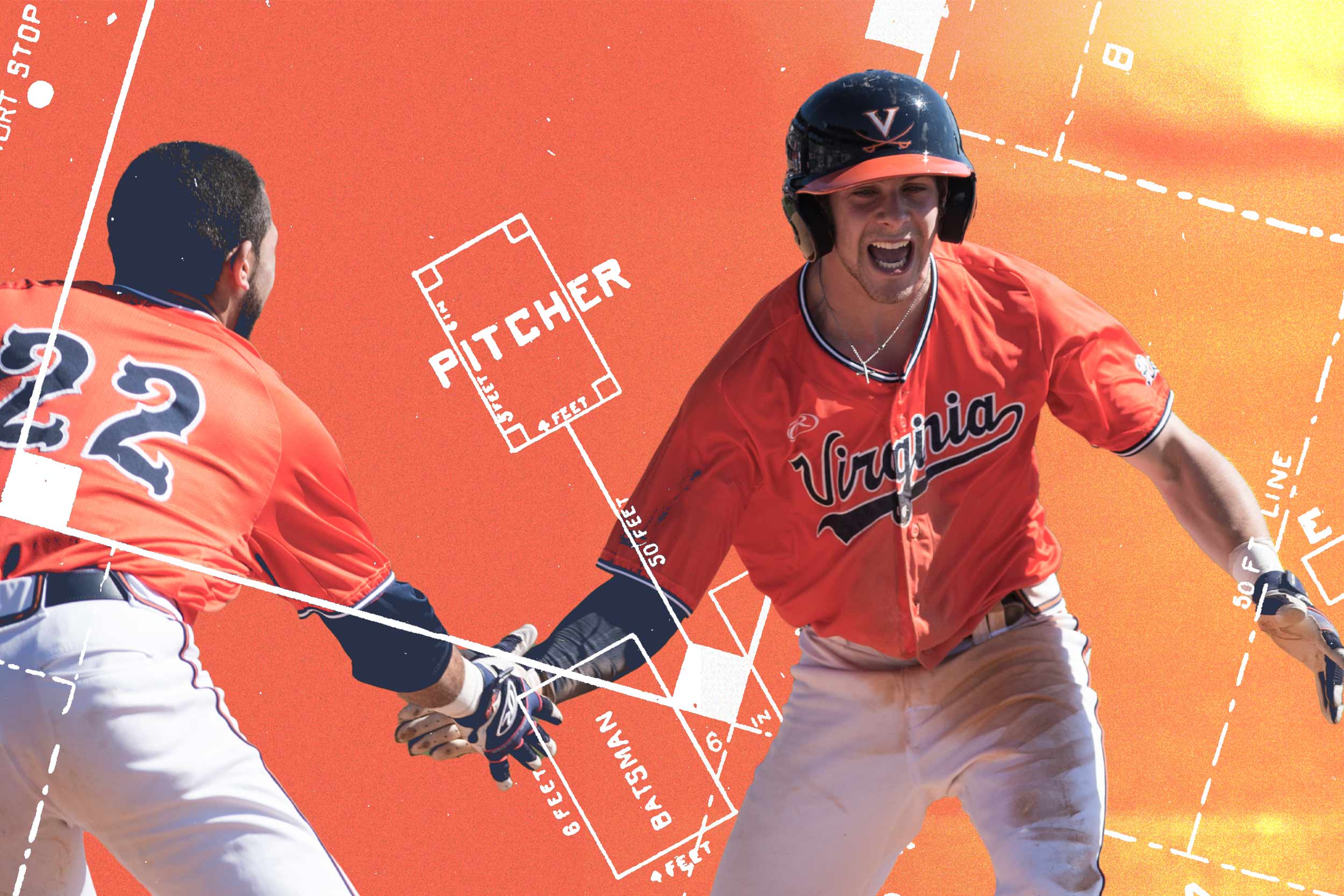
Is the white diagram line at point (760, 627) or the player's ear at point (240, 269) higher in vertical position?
the player's ear at point (240, 269)

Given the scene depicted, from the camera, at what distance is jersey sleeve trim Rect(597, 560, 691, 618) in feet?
10.9

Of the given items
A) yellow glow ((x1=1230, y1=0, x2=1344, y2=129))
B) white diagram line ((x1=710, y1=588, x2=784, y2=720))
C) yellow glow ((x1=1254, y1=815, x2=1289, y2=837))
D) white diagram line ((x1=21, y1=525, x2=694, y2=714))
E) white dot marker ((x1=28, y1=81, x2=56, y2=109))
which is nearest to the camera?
white diagram line ((x1=21, y1=525, x2=694, y2=714))

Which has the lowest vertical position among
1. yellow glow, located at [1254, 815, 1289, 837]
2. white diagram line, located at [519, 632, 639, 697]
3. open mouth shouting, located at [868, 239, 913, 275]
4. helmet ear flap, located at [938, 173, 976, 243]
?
yellow glow, located at [1254, 815, 1289, 837]

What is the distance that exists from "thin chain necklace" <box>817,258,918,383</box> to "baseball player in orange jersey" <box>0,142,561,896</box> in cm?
101

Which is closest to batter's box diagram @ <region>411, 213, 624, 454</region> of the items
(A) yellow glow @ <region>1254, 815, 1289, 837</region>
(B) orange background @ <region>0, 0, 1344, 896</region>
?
(B) orange background @ <region>0, 0, 1344, 896</region>

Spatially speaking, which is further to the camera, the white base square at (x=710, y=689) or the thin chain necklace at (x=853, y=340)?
the white base square at (x=710, y=689)

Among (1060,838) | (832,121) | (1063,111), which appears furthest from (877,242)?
(1063,111)

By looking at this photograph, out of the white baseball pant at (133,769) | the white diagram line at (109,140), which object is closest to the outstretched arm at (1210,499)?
the white baseball pant at (133,769)

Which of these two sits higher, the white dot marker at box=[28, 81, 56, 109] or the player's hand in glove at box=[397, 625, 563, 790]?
the white dot marker at box=[28, 81, 56, 109]

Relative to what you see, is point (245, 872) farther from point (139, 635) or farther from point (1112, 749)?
point (1112, 749)

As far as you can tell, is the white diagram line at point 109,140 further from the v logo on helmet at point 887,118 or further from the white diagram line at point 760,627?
the white diagram line at point 760,627

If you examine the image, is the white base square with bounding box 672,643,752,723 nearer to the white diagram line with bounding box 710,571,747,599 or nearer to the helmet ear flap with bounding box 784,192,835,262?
the white diagram line with bounding box 710,571,747,599

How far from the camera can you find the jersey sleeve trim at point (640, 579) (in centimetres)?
333

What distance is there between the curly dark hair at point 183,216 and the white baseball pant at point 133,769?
857 millimetres
